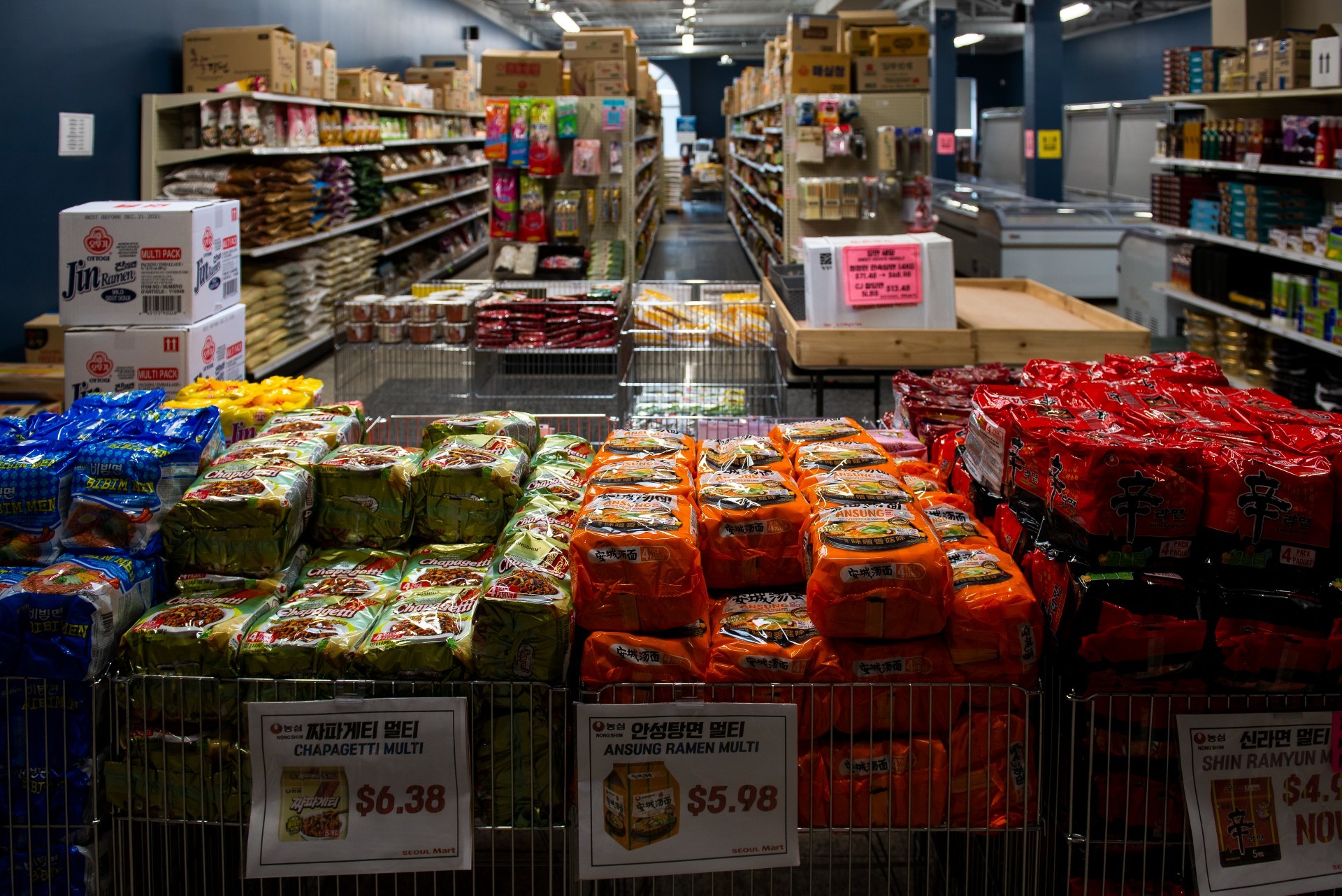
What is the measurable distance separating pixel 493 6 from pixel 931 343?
18.3 metres

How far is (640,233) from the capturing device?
12516 millimetres

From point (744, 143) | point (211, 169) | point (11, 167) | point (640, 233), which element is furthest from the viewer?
point (744, 143)

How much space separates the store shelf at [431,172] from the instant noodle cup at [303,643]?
895 cm

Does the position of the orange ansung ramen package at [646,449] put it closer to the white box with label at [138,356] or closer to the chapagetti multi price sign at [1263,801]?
the chapagetti multi price sign at [1263,801]

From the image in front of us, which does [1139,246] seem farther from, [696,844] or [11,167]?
[696,844]

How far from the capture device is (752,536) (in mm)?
1664

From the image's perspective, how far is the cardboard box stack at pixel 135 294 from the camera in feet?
10.6

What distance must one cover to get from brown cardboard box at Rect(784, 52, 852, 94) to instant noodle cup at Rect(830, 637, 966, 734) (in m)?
6.74

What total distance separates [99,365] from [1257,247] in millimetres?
6025

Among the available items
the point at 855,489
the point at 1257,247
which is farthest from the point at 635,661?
the point at 1257,247

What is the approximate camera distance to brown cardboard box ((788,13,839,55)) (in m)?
7.69

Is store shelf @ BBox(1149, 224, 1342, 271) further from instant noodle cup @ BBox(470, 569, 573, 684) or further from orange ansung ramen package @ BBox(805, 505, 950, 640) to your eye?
instant noodle cup @ BBox(470, 569, 573, 684)

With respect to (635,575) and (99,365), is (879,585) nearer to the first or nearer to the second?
(635,575)

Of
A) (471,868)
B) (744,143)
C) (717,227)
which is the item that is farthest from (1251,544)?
(717,227)
